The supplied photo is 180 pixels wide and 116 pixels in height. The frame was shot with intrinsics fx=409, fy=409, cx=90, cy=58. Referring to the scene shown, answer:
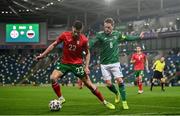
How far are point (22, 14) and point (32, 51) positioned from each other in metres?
5.48

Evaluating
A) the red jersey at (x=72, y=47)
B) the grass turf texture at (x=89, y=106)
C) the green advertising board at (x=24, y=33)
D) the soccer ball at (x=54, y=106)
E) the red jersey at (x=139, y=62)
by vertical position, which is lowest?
the grass turf texture at (x=89, y=106)

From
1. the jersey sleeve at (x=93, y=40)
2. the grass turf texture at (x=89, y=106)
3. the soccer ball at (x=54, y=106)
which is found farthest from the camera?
the jersey sleeve at (x=93, y=40)

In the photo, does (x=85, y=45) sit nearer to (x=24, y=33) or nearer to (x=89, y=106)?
(x=89, y=106)

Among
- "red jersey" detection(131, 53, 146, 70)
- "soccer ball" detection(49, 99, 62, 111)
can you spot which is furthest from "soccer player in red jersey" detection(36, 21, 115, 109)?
"red jersey" detection(131, 53, 146, 70)

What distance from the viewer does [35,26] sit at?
179 ft

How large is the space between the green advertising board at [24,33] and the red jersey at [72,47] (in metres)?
43.4

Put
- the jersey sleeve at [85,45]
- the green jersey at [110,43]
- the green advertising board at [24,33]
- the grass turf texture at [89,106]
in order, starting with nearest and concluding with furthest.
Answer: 1. the grass turf texture at [89,106]
2. the jersey sleeve at [85,45]
3. the green jersey at [110,43]
4. the green advertising board at [24,33]

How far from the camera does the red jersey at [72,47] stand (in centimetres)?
1129

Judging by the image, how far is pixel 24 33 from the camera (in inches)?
2137

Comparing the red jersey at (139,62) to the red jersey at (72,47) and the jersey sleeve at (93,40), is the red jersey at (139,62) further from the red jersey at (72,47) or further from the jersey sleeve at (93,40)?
the red jersey at (72,47)

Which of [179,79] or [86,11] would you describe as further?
[86,11]

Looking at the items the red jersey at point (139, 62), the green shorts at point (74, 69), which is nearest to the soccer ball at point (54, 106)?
the green shorts at point (74, 69)

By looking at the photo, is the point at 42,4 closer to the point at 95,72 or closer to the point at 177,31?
the point at 95,72

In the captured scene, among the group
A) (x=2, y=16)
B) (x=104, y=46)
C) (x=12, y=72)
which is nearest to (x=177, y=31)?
(x=12, y=72)
